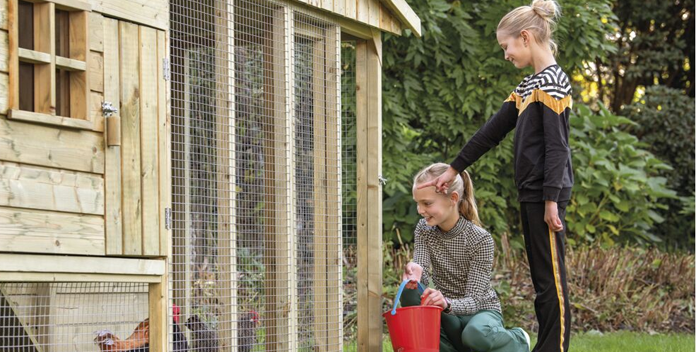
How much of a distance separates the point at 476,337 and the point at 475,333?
0.07ft

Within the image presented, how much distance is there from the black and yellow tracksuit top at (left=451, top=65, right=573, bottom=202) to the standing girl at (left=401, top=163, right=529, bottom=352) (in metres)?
0.50

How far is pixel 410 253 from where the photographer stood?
7977 millimetres

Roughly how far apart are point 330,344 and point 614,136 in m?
6.03

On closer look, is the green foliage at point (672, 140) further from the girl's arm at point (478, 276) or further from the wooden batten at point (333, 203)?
the wooden batten at point (333, 203)

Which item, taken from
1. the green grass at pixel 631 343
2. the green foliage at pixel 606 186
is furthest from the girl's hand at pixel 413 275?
the green foliage at pixel 606 186

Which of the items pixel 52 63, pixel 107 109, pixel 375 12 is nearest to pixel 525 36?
pixel 375 12

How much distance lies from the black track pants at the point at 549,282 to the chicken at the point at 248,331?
1244 mm

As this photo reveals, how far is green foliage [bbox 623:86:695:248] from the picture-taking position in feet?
38.2

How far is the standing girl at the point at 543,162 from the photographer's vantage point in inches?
150

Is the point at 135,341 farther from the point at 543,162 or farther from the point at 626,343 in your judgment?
the point at 626,343

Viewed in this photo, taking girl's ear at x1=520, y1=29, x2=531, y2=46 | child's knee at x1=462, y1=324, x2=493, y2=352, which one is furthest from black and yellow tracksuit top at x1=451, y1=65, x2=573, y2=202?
child's knee at x1=462, y1=324, x2=493, y2=352

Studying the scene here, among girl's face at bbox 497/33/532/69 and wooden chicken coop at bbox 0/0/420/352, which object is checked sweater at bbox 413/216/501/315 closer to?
wooden chicken coop at bbox 0/0/420/352

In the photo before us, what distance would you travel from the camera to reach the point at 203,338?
3.88 m

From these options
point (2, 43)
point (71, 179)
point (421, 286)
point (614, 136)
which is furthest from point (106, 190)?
point (614, 136)
